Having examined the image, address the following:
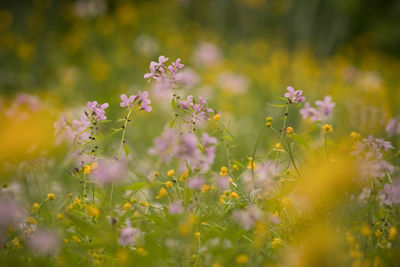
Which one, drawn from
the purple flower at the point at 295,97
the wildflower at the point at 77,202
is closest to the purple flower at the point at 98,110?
the wildflower at the point at 77,202

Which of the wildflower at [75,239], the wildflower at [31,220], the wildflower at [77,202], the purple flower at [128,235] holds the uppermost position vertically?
the wildflower at [77,202]

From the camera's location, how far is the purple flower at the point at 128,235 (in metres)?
1.00

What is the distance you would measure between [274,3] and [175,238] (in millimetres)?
6559

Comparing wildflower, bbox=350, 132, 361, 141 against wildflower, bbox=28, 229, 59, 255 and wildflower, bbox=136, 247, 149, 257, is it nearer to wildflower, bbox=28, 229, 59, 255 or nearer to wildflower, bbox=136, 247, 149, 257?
wildflower, bbox=136, 247, 149, 257

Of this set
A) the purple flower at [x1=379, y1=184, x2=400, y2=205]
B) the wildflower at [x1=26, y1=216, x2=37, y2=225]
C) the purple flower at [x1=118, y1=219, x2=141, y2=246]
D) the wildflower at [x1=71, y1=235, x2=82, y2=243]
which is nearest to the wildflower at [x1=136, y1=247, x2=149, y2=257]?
the purple flower at [x1=118, y1=219, x2=141, y2=246]

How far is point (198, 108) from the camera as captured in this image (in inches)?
46.3

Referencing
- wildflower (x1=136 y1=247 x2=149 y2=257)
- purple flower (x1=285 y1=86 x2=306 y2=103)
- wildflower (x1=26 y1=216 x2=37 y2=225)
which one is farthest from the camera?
purple flower (x1=285 y1=86 x2=306 y2=103)

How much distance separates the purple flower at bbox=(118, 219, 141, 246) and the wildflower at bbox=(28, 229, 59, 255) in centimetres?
19

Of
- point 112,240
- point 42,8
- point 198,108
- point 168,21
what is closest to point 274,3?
point 168,21

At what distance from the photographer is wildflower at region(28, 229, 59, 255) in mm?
1036

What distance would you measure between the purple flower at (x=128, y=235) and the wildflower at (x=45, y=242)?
7.6 inches

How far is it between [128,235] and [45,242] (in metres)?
0.25

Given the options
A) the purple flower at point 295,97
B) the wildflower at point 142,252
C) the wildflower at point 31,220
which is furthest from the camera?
the purple flower at point 295,97

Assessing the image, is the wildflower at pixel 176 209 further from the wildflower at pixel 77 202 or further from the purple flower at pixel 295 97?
the purple flower at pixel 295 97
